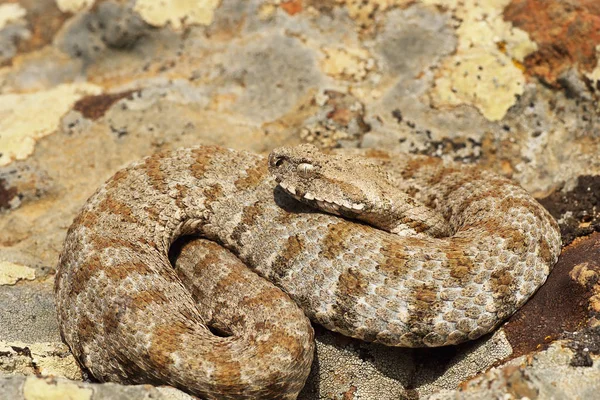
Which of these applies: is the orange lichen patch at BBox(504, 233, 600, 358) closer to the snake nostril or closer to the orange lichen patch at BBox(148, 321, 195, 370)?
the snake nostril

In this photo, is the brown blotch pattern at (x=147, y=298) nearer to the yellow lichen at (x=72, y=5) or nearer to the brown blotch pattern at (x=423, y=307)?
the brown blotch pattern at (x=423, y=307)

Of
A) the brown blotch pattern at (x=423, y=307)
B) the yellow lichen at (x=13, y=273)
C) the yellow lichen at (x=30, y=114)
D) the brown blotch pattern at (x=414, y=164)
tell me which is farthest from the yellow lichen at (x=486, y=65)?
the yellow lichen at (x=13, y=273)

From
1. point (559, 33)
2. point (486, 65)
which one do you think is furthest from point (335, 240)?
point (559, 33)

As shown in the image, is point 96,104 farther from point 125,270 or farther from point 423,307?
point 423,307

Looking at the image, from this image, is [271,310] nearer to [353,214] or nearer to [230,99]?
[353,214]

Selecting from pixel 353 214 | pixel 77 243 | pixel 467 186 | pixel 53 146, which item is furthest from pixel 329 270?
pixel 53 146
